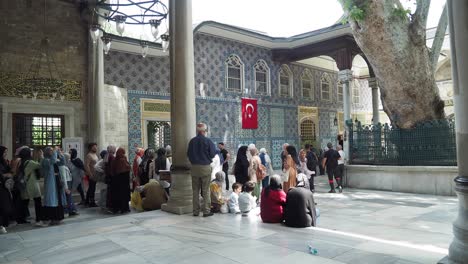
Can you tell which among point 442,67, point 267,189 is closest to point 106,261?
point 267,189

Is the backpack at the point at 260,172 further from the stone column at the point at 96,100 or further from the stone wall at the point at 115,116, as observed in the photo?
the stone wall at the point at 115,116

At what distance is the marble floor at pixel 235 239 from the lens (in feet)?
12.1

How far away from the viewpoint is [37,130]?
923 cm

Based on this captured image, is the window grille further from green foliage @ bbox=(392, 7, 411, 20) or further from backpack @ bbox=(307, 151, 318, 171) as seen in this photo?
green foliage @ bbox=(392, 7, 411, 20)

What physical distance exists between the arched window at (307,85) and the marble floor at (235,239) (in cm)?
1126

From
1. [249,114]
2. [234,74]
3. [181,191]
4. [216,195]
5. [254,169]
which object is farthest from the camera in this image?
[249,114]

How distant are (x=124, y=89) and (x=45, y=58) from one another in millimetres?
2699

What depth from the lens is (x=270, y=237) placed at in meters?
4.45

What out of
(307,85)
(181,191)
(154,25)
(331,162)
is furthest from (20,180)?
(307,85)

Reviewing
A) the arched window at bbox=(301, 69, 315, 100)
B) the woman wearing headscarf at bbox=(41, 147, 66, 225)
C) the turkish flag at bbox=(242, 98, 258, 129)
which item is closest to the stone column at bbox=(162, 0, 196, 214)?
the woman wearing headscarf at bbox=(41, 147, 66, 225)

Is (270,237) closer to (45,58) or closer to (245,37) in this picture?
(45,58)

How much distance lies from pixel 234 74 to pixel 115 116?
18.5 ft

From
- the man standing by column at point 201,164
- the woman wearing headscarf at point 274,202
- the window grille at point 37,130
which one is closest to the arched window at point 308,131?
the window grille at point 37,130

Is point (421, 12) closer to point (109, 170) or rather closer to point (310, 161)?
point (310, 161)
